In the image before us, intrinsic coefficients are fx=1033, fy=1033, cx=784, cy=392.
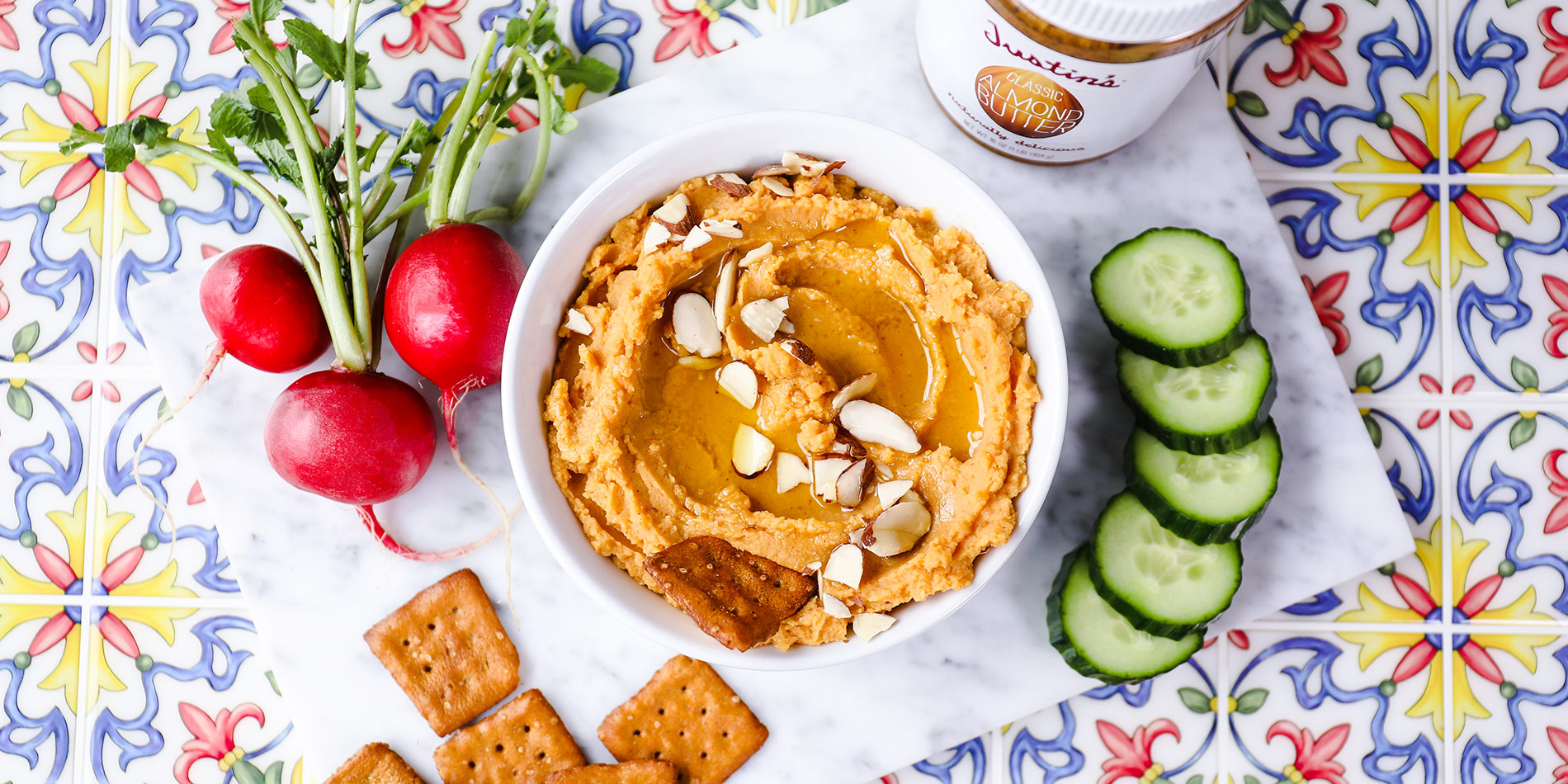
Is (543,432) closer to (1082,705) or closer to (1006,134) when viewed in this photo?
(1006,134)

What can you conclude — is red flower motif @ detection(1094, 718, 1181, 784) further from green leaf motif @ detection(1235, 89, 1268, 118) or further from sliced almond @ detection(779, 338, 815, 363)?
green leaf motif @ detection(1235, 89, 1268, 118)

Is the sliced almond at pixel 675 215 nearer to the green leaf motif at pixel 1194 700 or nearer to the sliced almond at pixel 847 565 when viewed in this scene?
the sliced almond at pixel 847 565

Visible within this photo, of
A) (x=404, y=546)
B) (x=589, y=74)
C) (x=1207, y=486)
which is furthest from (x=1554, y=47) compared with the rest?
(x=404, y=546)

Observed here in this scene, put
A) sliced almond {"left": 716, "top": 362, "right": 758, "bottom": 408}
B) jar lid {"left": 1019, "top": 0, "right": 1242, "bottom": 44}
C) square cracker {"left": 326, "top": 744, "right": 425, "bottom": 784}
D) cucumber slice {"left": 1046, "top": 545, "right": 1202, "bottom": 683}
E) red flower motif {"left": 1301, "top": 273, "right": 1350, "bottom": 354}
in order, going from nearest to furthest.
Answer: jar lid {"left": 1019, "top": 0, "right": 1242, "bottom": 44}, sliced almond {"left": 716, "top": 362, "right": 758, "bottom": 408}, cucumber slice {"left": 1046, "top": 545, "right": 1202, "bottom": 683}, square cracker {"left": 326, "top": 744, "right": 425, "bottom": 784}, red flower motif {"left": 1301, "top": 273, "right": 1350, "bottom": 354}

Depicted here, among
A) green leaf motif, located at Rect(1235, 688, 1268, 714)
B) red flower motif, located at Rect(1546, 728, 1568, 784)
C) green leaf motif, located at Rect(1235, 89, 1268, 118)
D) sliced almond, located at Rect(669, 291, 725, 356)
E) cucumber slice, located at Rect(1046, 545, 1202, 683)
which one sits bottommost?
red flower motif, located at Rect(1546, 728, 1568, 784)

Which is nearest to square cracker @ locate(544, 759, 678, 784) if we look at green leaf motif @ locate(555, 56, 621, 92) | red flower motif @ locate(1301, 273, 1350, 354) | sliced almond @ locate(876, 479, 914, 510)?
sliced almond @ locate(876, 479, 914, 510)

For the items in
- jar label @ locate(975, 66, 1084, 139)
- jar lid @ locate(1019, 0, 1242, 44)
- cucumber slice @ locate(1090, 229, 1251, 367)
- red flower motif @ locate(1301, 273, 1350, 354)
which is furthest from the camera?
red flower motif @ locate(1301, 273, 1350, 354)

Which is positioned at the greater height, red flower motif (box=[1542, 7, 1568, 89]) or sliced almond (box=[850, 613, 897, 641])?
sliced almond (box=[850, 613, 897, 641])

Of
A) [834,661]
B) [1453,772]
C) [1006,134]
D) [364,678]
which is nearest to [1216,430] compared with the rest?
[1006,134]
